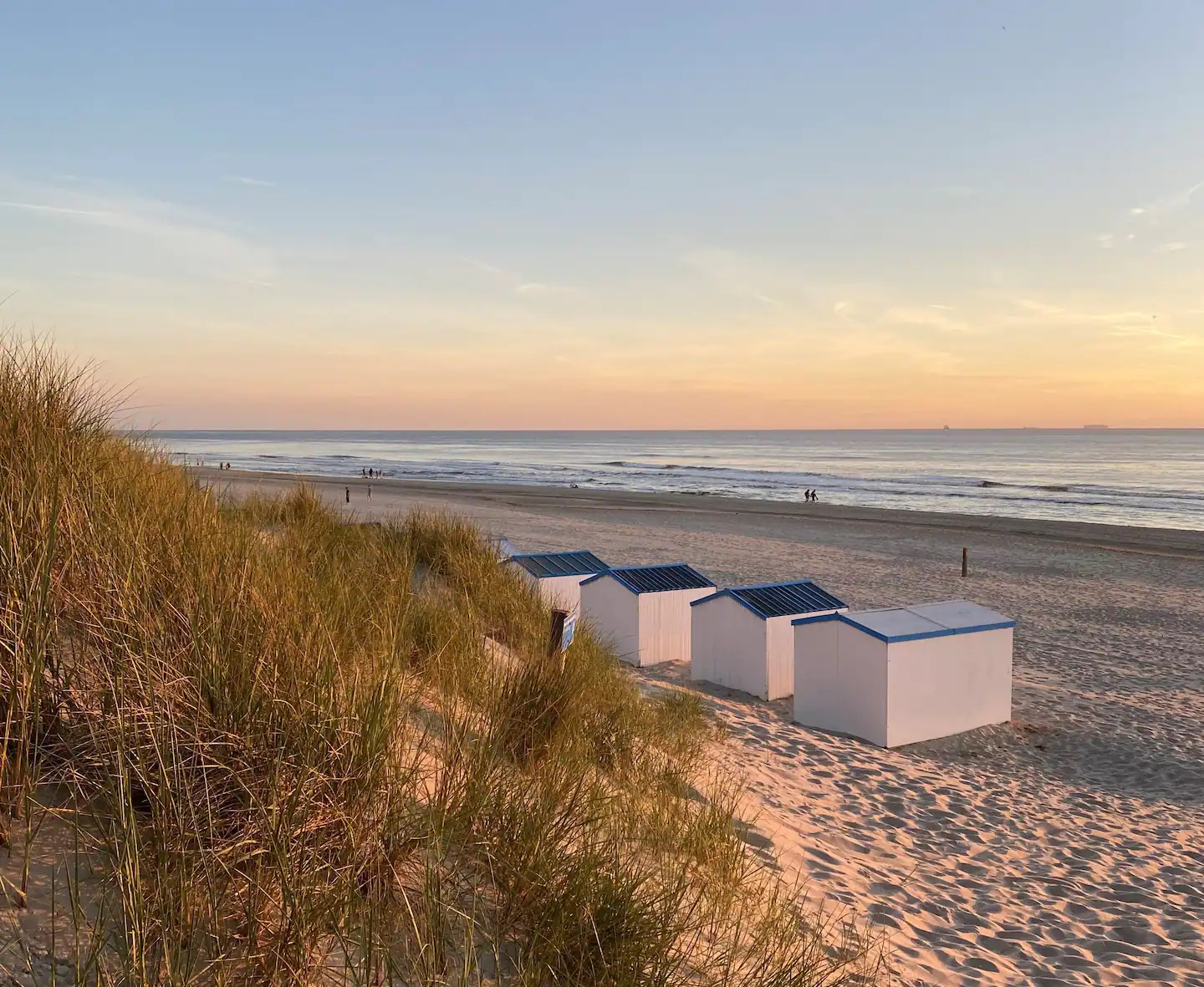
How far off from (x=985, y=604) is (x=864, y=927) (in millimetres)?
13826

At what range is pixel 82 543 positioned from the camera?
3.68 meters

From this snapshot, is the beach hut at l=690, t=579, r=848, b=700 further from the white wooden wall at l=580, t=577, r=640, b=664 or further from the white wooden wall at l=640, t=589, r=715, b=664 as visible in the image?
the white wooden wall at l=580, t=577, r=640, b=664

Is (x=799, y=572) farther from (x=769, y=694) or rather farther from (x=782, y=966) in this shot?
(x=782, y=966)

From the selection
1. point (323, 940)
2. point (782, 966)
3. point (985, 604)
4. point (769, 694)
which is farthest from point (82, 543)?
point (985, 604)

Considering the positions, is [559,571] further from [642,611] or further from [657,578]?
[642,611]

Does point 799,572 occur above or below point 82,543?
below

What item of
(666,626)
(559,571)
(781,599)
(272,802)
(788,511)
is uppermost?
(272,802)

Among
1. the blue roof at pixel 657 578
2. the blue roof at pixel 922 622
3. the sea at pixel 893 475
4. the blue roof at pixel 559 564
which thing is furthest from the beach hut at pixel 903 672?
the sea at pixel 893 475

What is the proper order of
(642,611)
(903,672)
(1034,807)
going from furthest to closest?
(642,611), (903,672), (1034,807)

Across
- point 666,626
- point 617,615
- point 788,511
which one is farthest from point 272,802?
point 788,511

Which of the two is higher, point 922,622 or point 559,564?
point 559,564

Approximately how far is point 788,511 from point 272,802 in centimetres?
3654

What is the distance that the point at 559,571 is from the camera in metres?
12.8

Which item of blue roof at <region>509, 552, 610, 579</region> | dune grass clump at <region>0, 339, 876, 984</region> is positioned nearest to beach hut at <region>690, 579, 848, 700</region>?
blue roof at <region>509, 552, 610, 579</region>
